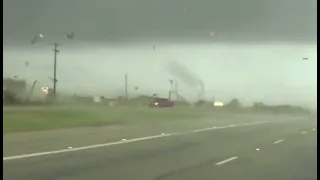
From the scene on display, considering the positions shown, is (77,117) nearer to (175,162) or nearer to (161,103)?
(161,103)

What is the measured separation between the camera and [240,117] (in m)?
29.2

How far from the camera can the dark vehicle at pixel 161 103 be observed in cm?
2373

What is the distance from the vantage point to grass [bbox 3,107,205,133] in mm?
22016

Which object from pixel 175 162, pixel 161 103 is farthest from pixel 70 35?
pixel 175 162

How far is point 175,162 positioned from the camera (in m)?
13.4

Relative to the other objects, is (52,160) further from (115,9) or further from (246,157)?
(115,9)

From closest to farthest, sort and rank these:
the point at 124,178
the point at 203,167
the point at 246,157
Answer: the point at 124,178
the point at 203,167
the point at 246,157

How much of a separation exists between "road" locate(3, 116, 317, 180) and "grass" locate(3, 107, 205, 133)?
15.0ft

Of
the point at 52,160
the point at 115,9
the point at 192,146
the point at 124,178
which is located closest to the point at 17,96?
the point at 115,9

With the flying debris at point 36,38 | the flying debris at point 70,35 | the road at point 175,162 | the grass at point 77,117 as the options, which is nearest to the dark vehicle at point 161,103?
the grass at point 77,117

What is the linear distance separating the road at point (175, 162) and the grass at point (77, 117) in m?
4.58

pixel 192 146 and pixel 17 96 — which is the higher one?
pixel 17 96

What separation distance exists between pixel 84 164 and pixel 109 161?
35.3 inches

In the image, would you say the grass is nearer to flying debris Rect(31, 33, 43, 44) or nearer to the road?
flying debris Rect(31, 33, 43, 44)
